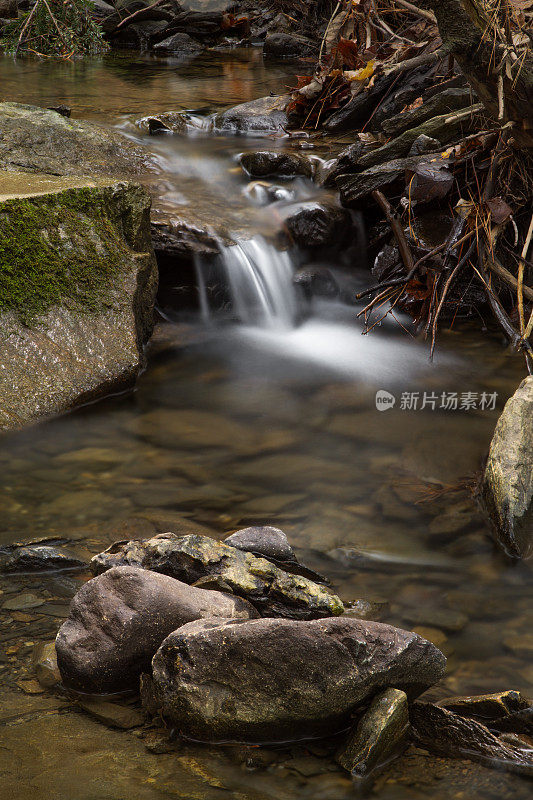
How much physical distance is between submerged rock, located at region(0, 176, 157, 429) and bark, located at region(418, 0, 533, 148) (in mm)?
2198

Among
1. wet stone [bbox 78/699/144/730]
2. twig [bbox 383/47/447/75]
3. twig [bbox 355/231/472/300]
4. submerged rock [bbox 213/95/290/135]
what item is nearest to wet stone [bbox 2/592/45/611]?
wet stone [bbox 78/699/144/730]

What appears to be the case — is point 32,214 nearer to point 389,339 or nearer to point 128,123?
point 389,339

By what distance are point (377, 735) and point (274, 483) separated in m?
1.80

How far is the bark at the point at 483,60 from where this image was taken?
3.85 metres

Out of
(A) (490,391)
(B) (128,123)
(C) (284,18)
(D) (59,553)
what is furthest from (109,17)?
(D) (59,553)

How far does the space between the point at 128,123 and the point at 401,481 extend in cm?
602

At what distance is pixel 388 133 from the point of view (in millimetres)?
6891

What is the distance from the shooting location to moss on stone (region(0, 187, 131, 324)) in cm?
403

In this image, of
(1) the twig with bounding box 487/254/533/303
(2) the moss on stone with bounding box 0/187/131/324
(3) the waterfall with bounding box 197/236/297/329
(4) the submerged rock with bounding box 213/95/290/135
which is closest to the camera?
(2) the moss on stone with bounding box 0/187/131/324

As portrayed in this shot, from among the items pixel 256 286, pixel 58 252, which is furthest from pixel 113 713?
pixel 256 286

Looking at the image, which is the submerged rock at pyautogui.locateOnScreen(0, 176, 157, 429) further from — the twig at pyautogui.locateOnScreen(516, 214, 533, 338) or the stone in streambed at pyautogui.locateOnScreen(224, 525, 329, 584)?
the twig at pyautogui.locateOnScreen(516, 214, 533, 338)

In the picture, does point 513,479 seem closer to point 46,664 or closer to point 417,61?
point 46,664

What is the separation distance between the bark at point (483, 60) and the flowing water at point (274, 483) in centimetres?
153

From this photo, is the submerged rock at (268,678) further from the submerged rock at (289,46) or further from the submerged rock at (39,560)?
the submerged rock at (289,46)
